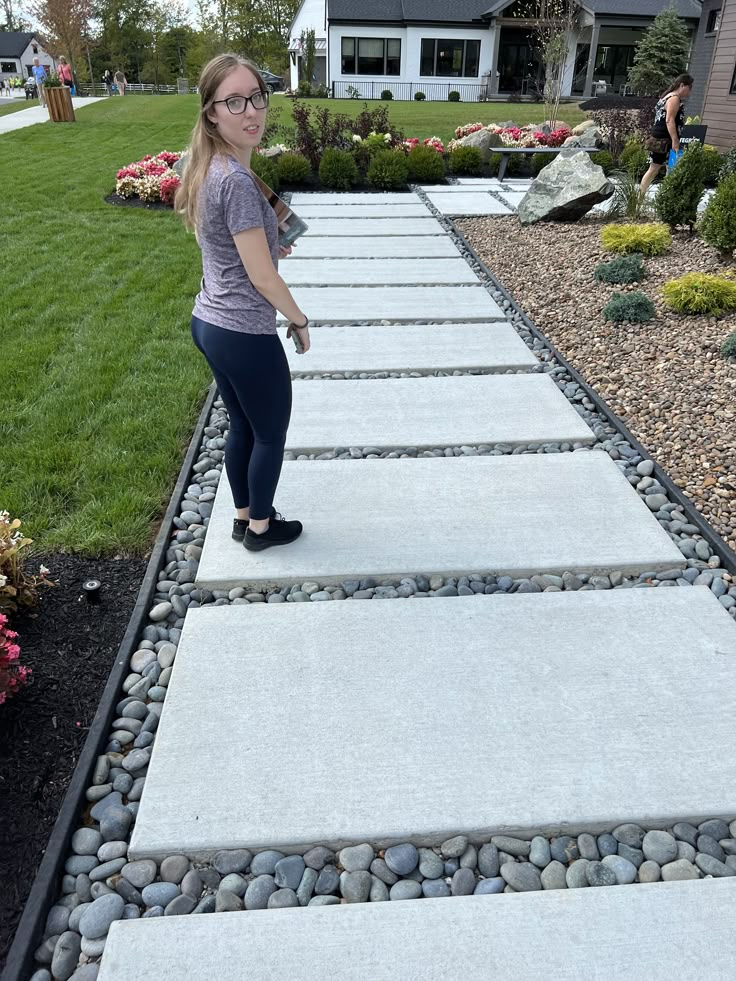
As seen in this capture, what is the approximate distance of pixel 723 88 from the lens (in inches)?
520

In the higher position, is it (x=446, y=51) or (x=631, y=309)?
(x=446, y=51)

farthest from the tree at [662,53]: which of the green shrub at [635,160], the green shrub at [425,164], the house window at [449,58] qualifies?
the green shrub at [425,164]

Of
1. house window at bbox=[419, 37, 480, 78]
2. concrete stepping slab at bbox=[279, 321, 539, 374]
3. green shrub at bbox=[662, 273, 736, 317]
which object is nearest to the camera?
concrete stepping slab at bbox=[279, 321, 539, 374]

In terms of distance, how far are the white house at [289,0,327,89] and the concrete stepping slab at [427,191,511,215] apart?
→ 106ft

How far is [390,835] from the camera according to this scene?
6.16 ft

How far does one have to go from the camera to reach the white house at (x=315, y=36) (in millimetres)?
39000

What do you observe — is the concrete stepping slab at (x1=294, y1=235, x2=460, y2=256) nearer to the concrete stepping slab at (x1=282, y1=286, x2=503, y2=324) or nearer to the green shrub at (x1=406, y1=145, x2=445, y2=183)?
the concrete stepping slab at (x1=282, y1=286, x2=503, y2=324)

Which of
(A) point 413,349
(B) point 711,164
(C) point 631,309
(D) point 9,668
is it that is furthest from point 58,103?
(D) point 9,668

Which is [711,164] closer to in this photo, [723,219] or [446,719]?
[723,219]

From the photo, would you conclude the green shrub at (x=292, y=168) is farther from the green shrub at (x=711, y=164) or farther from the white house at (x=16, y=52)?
the white house at (x=16, y=52)

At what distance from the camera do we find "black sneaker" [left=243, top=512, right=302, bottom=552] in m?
2.98

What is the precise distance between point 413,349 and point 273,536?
2.56 meters

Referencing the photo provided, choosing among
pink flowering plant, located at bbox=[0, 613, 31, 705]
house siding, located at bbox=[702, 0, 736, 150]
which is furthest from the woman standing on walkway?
house siding, located at bbox=[702, 0, 736, 150]

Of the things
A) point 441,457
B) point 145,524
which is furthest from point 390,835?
point 441,457
